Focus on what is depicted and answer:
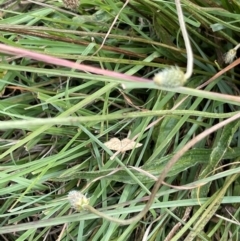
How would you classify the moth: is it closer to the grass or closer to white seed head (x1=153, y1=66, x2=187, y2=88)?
the grass

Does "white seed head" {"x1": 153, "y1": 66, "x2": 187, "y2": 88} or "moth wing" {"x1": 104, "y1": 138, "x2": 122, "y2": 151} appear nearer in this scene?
"white seed head" {"x1": 153, "y1": 66, "x2": 187, "y2": 88}

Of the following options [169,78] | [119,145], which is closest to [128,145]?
[119,145]

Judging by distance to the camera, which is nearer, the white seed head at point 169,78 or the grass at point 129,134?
the white seed head at point 169,78

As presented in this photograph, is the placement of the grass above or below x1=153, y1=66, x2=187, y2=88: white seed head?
below

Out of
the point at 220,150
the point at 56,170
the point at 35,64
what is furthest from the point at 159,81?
the point at 35,64

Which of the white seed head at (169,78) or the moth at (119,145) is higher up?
the white seed head at (169,78)

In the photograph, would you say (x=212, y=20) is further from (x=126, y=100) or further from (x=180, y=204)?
(x=180, y=204)

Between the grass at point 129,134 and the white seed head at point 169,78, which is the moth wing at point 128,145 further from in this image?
the white seed head at point 169,78

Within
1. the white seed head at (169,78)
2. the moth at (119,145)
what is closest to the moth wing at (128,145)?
the moth at (119,145)

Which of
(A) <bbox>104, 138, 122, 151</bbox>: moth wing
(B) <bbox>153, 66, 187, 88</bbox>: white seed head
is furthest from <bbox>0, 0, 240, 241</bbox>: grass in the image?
(B) <bbox>153, 66, 187, 88</bbox>: white seed head
